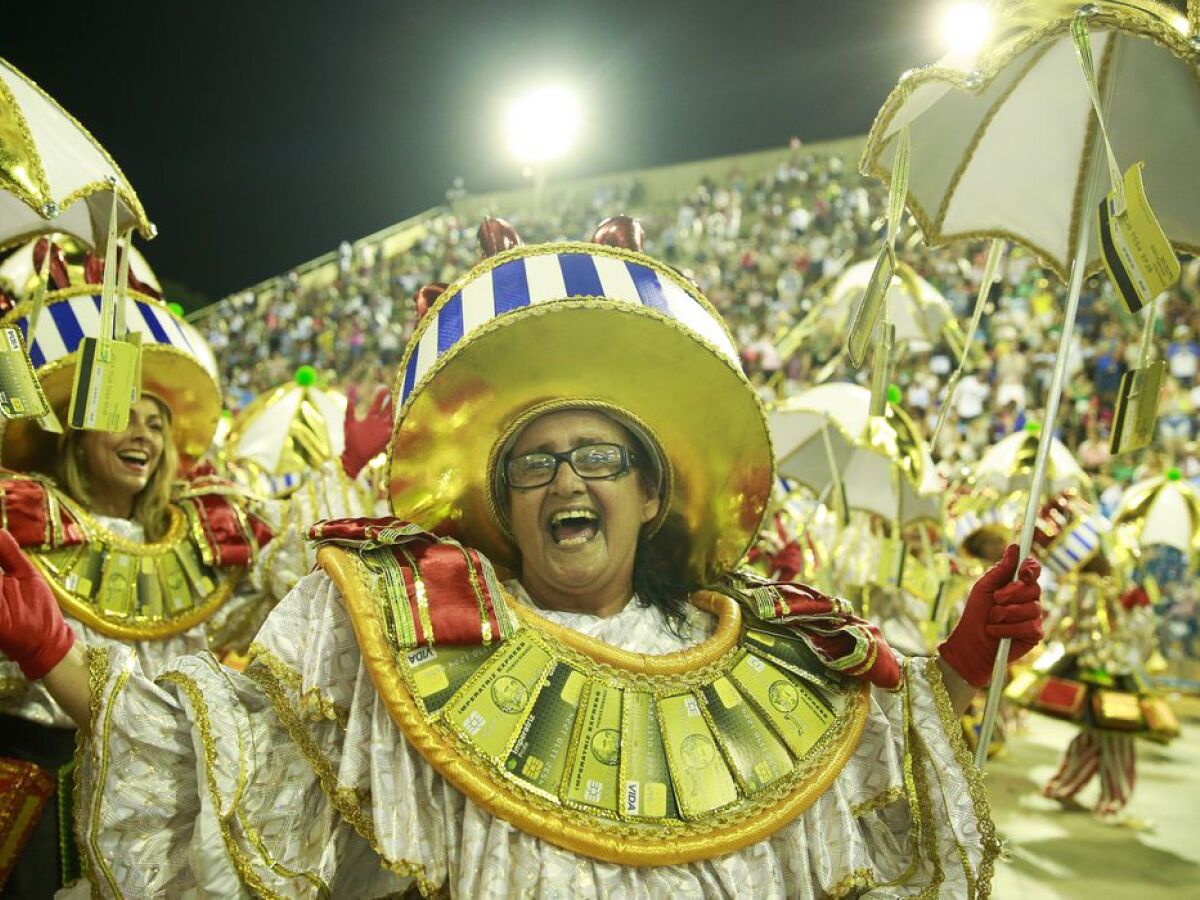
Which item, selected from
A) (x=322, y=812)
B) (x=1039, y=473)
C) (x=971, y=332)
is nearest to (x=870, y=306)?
(x=971, y=332)

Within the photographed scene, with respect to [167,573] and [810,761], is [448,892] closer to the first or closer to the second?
[810,761]

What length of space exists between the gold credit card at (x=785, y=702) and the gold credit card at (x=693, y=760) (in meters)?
0.13

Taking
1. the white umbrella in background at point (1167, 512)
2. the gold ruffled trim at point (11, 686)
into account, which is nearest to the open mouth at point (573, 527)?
the gold ruffled trim at point (11, 686)

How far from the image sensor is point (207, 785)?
1693mm

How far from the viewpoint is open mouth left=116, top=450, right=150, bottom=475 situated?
11.1 ft

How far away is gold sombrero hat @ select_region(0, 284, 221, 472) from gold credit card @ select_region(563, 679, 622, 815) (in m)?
2.00

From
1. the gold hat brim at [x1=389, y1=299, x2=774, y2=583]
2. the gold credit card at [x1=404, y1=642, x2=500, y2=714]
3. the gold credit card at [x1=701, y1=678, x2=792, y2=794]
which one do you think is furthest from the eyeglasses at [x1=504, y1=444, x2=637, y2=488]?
the gold credit card at [x1=701, y1=678, x2=792, y2=794]

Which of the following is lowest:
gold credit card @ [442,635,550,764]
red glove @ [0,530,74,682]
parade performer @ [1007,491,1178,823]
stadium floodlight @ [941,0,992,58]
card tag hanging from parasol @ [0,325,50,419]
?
parade performer @ [1007,491,1178,823]

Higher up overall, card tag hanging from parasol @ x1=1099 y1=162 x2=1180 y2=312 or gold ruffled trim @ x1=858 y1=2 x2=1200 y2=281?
gold ruffled trim @ x1=858 y1=2 x2=1200 y2=281

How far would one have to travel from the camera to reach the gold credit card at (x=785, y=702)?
1.93 m

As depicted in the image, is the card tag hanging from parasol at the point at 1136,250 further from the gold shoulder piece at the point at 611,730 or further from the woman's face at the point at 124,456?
the woman's face at the point at 124,456

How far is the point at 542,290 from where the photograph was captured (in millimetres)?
1979

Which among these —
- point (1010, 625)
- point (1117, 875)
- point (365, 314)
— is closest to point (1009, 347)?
point (1117, 875)

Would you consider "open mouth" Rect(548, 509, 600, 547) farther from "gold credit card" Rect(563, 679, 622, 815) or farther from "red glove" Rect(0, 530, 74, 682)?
"red glove" Rect(0, 530, 74, 682)
